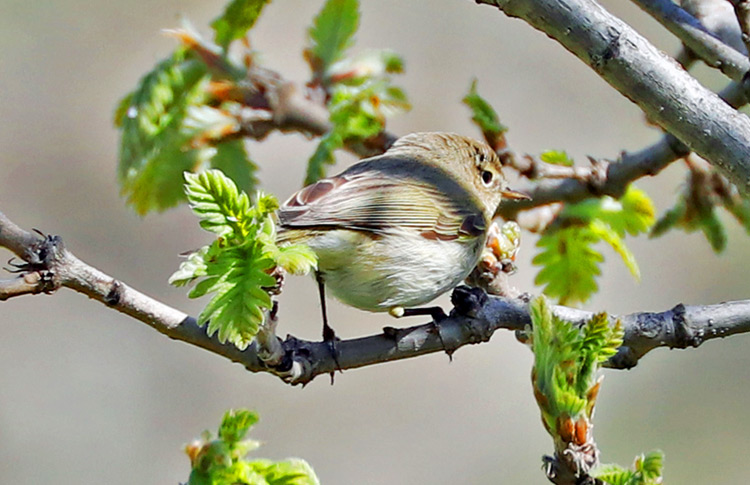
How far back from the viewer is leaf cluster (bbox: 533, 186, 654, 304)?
2584 mm

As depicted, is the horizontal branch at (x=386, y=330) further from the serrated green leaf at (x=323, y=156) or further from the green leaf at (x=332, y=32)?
the green leaf at (x=332, y=32)

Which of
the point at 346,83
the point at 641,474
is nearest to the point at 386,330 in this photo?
the point at 641,474

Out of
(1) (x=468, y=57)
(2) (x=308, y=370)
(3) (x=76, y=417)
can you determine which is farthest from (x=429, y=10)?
(2) (x=308, y=370)

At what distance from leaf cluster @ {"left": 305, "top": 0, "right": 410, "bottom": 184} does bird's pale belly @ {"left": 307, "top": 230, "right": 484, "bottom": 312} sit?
0.79 feet

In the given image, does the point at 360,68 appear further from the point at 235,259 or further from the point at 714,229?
the point at 235,259

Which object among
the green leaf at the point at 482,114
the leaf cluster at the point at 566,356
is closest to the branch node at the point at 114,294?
the leaf cluster at the point at 566,356

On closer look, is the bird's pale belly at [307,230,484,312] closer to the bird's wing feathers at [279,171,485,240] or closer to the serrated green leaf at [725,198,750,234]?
the bird's wing feathers at [279,171,485,240]

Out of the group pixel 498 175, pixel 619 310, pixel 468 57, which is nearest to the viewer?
pixel 498 175

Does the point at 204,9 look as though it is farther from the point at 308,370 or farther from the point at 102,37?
the point at 308,370

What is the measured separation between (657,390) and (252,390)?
2.30 meters

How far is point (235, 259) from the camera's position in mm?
1335

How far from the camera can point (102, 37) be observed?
6.04 m

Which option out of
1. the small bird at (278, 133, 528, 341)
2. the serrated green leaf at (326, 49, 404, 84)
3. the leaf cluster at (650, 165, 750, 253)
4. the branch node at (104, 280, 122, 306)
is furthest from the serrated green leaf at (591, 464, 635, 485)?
the serrated green leaf at (326, 49, 404, 84)

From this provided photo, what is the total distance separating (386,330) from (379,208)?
95cm
